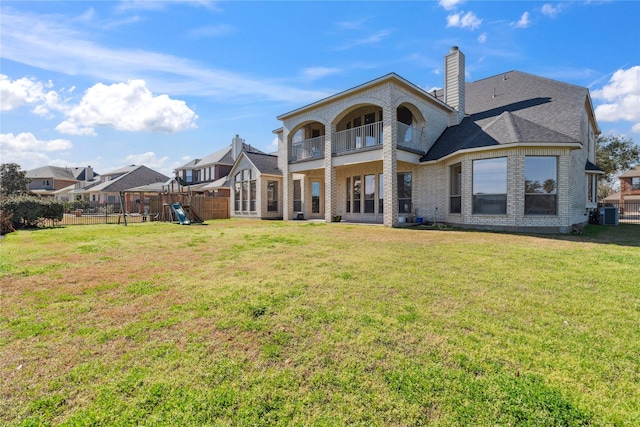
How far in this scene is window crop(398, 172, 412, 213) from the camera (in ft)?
55.9

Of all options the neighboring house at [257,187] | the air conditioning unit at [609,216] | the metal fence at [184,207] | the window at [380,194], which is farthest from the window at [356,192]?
the air conditioning unit at [609,216]

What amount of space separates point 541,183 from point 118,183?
50713 mm

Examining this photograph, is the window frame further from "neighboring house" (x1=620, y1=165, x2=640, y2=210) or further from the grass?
"neighboring house" (x1=620, y1=165, x2=640, y2=210)

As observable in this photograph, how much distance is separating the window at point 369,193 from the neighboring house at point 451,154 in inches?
2.4

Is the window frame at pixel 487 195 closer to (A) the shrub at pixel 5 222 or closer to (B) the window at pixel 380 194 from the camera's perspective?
(B) the window at pixel 380 194

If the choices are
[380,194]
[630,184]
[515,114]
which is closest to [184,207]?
[380,194]

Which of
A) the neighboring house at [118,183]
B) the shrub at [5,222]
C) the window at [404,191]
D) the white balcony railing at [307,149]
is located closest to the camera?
the shrub at [5,222]

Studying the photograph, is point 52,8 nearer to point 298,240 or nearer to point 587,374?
point 298,240

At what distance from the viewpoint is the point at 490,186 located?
42.6 ft

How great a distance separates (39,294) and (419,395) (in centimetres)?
541

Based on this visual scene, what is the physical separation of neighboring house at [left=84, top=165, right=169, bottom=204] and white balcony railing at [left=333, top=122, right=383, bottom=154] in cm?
3569

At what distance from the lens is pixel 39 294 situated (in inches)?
175

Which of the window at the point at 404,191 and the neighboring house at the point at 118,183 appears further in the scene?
the neighboring house at the point at 118,183

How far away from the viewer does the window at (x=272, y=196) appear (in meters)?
22.2
